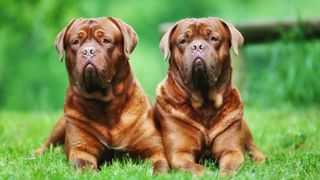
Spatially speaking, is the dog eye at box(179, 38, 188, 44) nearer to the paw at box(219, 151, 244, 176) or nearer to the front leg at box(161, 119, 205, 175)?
the front leg at box(161, 119, 205, 175)

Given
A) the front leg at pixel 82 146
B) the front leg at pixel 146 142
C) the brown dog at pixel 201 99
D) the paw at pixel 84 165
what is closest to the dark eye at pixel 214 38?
the brown dog at pixel 201 99

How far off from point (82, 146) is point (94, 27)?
0.99 m

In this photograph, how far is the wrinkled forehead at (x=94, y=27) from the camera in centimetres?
680

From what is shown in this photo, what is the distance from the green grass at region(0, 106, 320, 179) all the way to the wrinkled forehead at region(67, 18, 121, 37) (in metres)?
1.07

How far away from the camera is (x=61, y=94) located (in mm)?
20234

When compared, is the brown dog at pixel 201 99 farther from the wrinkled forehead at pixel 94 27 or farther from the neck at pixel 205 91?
the wrinkled forehead at pixel 94 27

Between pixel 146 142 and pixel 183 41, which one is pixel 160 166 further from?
pixel 183 41

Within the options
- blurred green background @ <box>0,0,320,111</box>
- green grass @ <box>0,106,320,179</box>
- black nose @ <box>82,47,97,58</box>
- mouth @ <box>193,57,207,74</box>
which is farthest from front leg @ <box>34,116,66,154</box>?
blurred green background @ <box>0,0,320,111</box>

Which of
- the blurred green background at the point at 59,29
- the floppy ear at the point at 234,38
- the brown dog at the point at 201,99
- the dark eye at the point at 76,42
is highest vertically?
the dark eye at the point at 76,42

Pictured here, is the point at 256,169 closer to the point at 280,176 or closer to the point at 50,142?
the point at 280,176

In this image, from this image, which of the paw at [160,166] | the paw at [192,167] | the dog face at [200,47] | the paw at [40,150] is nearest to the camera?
the paw at [192,167]

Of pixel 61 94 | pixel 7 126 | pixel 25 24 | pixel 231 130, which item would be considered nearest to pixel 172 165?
pixel 231 130

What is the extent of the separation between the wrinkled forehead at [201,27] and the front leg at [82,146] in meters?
1.14

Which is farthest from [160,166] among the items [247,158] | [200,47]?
[247,158]
